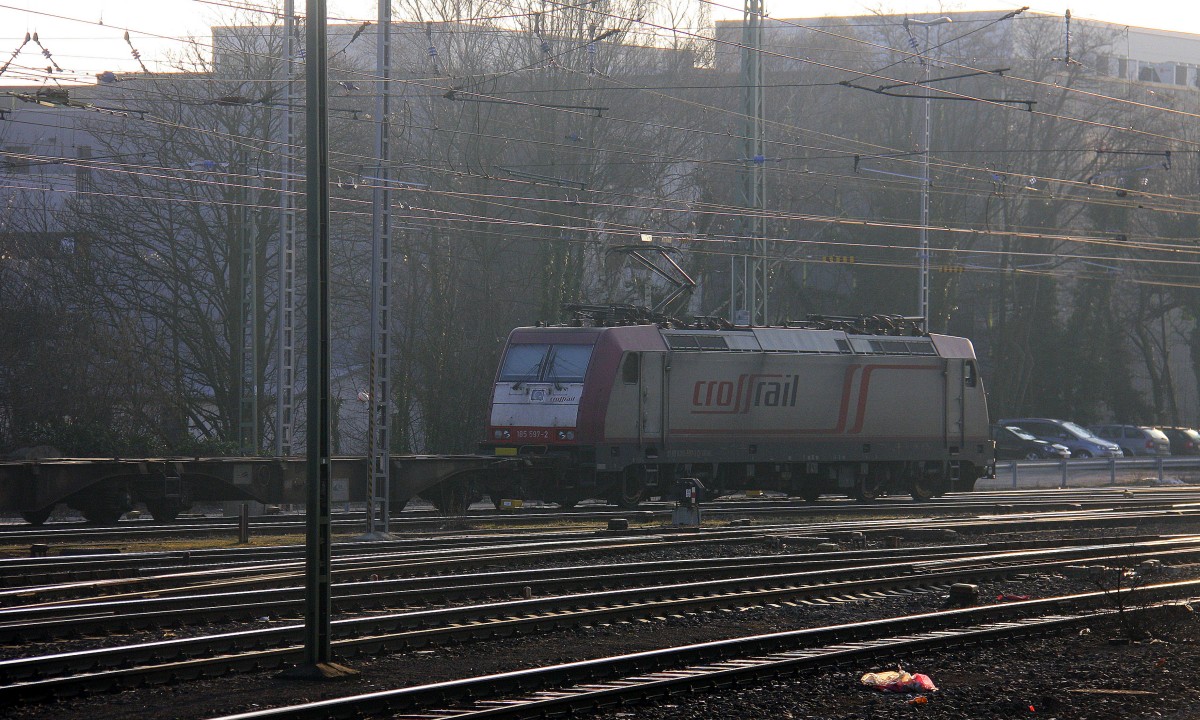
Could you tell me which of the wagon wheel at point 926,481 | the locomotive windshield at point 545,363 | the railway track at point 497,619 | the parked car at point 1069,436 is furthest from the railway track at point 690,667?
the parked car at point 1069,436

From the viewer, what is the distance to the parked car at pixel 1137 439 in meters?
50.6

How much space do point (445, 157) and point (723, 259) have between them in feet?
39.3

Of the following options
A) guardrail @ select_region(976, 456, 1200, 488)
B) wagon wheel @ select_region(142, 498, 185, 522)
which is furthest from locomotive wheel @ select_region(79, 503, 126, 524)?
guardrail @ select_region(976, 456, 1200, 488)

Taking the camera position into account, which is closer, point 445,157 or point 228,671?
point 228,671

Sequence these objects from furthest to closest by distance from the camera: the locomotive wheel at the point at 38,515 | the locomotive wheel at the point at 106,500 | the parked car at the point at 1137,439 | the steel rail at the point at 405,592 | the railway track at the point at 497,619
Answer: the parked car at the point at 1137,439
the locomotive wheel at the point at 106,500
the locomotive wheel at the point at 38,515
the steel rail at the point at 405,592
the railway track at the point at 497,619

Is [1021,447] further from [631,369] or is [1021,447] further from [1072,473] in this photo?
[631,369]

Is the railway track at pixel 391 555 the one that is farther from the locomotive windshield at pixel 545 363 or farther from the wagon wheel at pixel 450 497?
the locomotive windshield at pixel 545 363

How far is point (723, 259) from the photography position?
44.3m

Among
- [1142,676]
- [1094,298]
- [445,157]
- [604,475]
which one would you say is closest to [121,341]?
[445,157]

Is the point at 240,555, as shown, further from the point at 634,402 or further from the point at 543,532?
the point at 634,402

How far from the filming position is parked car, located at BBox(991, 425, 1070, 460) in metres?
46.3

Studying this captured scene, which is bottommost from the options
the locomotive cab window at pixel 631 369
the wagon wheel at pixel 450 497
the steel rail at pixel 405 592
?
the wagon wheel at pixel 450 497

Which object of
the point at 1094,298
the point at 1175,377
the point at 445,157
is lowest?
the point at 1175,377

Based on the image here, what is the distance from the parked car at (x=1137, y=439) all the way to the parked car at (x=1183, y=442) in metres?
1.46
